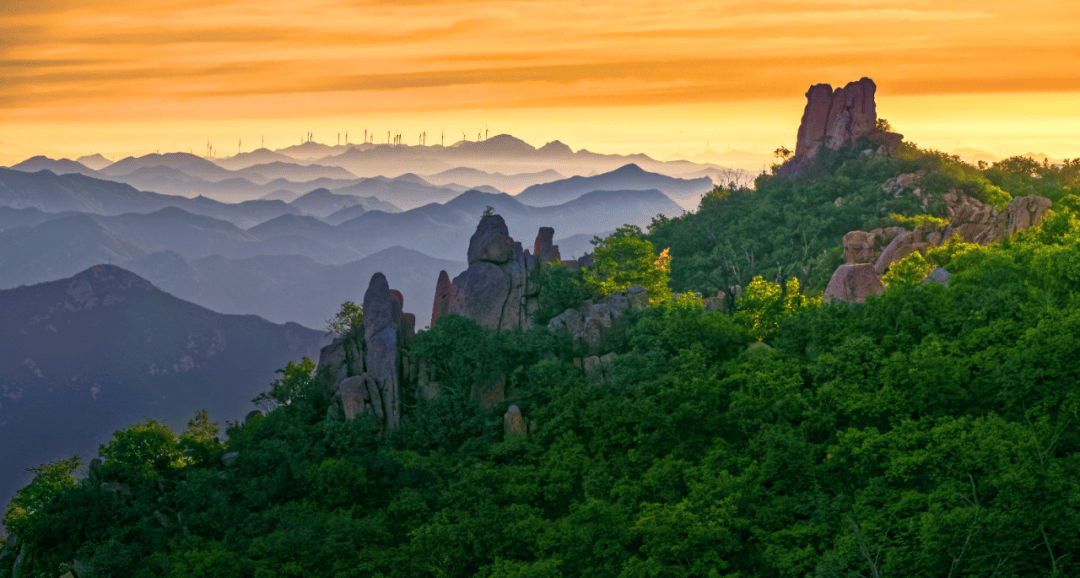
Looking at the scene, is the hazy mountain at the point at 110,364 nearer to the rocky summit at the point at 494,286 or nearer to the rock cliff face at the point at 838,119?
the rock cliff face at the point at 838,119

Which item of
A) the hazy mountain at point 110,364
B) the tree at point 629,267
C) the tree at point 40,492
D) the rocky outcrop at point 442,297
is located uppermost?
the tree at point 629,267

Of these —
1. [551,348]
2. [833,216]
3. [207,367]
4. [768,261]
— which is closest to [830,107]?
[833,216]

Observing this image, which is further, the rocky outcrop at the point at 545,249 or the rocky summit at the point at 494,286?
the rocky outcrop at the point at 545,249

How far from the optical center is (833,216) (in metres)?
70.8

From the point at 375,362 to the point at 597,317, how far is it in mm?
12564

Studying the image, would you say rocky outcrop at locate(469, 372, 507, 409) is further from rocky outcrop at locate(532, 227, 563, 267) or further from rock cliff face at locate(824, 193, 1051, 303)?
rock cliff face at locate(824, 193, 1051, 303)

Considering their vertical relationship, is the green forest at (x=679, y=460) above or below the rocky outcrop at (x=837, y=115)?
below

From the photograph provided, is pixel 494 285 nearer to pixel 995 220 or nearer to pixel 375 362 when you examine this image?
pixel 375 362

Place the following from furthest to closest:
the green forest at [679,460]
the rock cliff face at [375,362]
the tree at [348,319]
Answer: the tree at [348,319] < the rock cliff face at [375,362] < the green forest at [679,460]

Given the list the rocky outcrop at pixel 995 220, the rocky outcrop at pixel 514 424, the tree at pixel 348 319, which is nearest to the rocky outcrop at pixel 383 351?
the tree at pixel 348 319

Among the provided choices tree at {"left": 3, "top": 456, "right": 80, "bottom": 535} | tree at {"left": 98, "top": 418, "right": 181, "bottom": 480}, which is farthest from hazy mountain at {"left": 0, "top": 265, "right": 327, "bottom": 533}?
tree at {"left": 98, "top": 418, "right": 181, "bottom": 480}

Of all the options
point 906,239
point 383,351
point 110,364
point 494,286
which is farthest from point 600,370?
point 110,364

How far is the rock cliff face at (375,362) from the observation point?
142ft

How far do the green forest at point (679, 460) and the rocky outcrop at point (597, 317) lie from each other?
0.77 m
